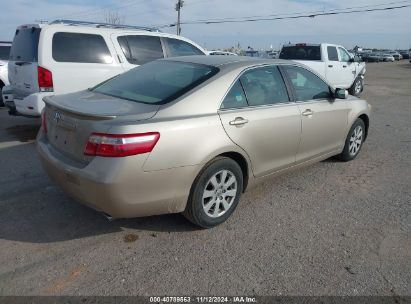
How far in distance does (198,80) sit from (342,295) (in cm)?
215

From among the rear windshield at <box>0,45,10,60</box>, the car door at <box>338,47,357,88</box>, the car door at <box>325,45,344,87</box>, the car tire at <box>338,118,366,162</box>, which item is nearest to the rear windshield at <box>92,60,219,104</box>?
the car tire at <box>338,118,366,162</box>

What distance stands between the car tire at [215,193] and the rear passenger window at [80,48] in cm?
403

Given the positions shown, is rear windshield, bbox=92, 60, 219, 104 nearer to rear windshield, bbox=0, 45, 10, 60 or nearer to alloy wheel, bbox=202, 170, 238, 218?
alloy wheel, bbox=202, 170, 238, 218

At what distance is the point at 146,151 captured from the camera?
2.79 metres

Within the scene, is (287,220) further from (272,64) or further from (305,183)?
(272,64)

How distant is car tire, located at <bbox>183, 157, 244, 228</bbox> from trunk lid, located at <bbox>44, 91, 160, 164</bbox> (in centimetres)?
74

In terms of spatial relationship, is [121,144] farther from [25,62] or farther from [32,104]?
[25,62]

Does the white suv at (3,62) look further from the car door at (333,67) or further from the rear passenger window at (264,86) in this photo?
the car door at (333,67)

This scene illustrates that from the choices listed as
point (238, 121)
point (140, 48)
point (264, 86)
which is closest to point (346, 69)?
point (140, 48)

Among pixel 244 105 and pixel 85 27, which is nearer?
pixel 244 105

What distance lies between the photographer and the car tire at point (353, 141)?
5343mm

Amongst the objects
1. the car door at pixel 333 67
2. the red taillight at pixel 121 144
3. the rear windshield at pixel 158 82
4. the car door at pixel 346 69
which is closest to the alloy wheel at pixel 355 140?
the rear windshield at pixel 158 82

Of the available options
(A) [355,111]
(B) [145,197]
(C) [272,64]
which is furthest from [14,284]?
(A) [355,111]

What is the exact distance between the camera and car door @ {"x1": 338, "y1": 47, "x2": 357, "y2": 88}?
13561mm
